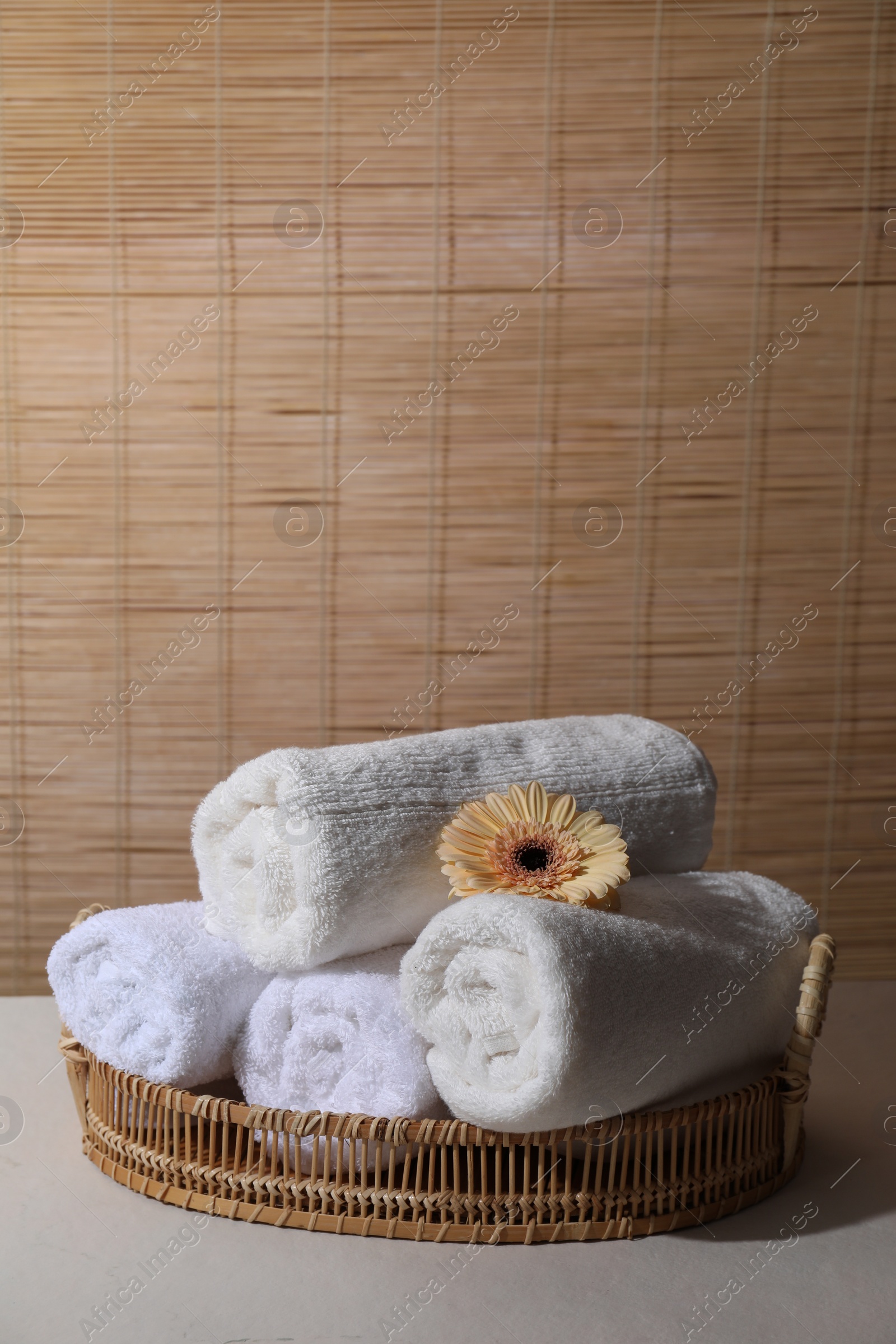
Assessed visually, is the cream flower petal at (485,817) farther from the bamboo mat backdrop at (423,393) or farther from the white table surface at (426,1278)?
the bamboo mat backdrop at (423,393)

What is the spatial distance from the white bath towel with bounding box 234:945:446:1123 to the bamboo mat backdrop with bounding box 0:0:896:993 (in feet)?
1.92

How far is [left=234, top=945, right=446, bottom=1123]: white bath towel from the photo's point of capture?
0.73m

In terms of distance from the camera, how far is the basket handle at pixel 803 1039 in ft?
2.53

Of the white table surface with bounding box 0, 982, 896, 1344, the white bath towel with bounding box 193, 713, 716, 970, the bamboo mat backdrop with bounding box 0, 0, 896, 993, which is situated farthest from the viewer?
the bamboo mat backdrop with bounding box 0, 0, 896, 993

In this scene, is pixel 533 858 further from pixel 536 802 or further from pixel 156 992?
pixel 156 992

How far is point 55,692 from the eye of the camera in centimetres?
133

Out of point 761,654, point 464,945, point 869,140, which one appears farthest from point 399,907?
point 869,140

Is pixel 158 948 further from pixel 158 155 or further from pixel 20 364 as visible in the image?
pixel 158 155

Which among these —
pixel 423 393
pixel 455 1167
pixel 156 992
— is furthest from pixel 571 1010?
pixel 423 393

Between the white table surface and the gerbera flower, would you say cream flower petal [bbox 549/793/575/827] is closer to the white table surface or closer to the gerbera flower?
the gerbera flower

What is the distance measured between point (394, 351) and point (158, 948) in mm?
751

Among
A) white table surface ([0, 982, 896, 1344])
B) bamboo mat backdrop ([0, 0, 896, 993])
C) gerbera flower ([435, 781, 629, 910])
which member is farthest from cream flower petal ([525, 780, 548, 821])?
bamboo mat backdrop ([0, 0, 896, 993])

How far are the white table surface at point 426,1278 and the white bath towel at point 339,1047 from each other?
0.08 m

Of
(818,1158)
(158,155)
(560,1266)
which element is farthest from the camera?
(158,155)
